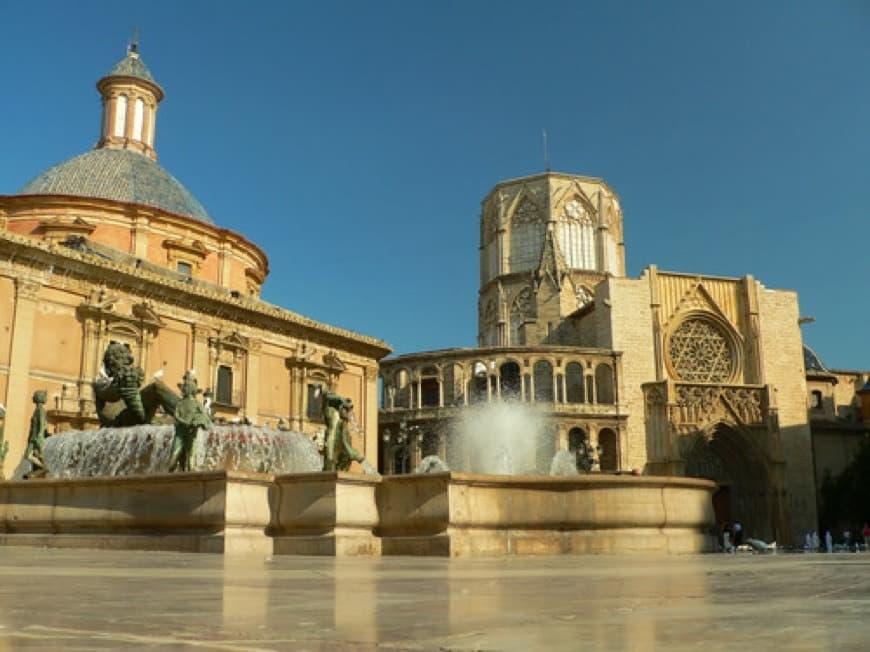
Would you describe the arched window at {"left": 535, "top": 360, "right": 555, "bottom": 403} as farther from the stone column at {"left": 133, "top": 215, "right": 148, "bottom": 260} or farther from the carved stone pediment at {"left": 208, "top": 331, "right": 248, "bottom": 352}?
the stone column at {"left": 133, "top": 215, "right": 148, "bottom": 260}

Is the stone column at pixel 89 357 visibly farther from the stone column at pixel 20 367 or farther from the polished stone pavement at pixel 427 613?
the polished stone pavement at pixel 427 613

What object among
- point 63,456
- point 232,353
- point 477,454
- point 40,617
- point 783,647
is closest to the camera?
point 783,647

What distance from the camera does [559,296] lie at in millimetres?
54188

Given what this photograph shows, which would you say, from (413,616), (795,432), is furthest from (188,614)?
(795,432)

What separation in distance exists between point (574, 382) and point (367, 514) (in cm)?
3673

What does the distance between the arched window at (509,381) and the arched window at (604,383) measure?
422 centimetres

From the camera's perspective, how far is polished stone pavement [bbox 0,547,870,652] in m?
2.30

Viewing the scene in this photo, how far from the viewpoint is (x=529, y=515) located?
10.8 m

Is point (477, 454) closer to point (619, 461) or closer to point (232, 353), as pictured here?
point (619, 461)

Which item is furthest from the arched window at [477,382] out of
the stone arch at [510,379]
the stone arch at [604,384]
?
the stone arch at [604,384]

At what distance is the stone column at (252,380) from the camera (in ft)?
104

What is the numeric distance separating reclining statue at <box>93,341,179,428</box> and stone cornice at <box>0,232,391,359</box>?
11.3 meters

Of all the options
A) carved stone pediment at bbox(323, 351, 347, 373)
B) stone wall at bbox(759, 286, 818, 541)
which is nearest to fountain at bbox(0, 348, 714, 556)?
carved stone pediment at bbox(323, 351, 347, 373)

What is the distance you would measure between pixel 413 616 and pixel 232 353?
95.9 ft
